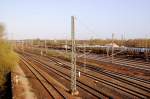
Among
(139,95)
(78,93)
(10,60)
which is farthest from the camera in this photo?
(10,60)

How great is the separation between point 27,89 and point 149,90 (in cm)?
1024

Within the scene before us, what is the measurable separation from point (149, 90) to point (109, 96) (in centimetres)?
Answer: 385

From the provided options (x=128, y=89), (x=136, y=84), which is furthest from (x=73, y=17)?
(x=136, y=84)

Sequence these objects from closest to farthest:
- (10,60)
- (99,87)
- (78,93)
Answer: (78,93), (99,87), (10,60)

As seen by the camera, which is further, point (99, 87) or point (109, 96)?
point (99, 87)

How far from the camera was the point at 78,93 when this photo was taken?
19828 millimetres

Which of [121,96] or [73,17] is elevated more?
[73,17]

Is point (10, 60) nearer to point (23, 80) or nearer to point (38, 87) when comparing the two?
point (23, 80)

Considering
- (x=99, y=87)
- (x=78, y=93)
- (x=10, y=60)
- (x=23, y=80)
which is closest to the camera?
(x=78, y=93)

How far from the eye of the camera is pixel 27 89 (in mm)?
22062

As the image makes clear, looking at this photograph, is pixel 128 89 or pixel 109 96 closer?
pixel 109 96

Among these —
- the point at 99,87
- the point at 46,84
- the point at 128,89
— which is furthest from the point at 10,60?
the point at 128,89

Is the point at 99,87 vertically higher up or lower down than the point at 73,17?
lower down

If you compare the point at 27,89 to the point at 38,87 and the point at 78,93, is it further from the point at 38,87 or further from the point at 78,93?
the point at 78,93
